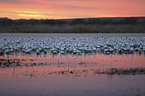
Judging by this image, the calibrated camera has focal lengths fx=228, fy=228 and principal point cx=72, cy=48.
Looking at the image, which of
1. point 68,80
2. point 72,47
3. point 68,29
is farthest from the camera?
point 68,29

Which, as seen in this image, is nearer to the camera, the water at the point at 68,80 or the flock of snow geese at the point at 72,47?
the water at the point at 68,80

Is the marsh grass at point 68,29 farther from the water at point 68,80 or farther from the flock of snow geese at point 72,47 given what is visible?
the water at point 68,80

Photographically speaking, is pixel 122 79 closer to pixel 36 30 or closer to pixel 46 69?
→ pixel 46 69

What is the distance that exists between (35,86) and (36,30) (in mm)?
27695

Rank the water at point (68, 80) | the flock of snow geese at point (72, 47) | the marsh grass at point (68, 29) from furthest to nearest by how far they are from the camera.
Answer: the marsh grass at point (68, 29), the flock of snow geese at point (72, 47), the water at point (68, 80)

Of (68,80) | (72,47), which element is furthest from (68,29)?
(68,80)

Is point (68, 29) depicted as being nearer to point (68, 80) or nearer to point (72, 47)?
point (72, 47)

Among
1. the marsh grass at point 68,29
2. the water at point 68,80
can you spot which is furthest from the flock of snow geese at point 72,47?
the marsh grass at point 68,29

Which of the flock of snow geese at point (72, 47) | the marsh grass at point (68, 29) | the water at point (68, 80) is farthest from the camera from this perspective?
the marsh grass at point (68, 29)

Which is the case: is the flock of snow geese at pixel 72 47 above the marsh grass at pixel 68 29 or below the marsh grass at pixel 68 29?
below

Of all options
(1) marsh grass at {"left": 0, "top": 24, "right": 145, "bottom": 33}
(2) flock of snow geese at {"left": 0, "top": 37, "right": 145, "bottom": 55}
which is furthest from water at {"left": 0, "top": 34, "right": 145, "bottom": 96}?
(1) marsh grass at {"left": 0, "top": 24, "right": 145, "bottom": 33}

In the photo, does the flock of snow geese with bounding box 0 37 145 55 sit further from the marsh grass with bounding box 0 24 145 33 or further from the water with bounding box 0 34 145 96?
the marsh grass with bounding box 0 24 145 33

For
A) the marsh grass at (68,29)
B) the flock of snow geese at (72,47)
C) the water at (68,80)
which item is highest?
the marsh grass at (68,29)

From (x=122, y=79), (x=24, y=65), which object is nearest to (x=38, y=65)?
(x=24, y=65)
